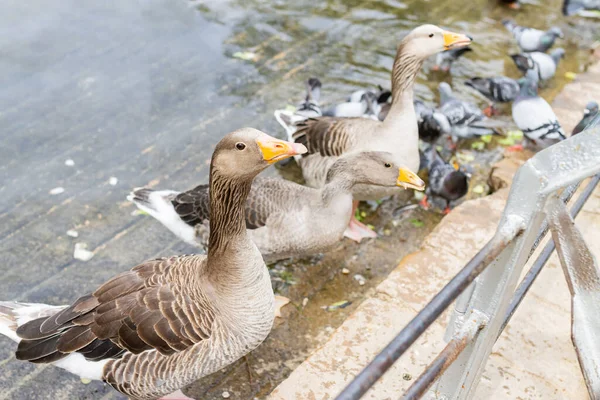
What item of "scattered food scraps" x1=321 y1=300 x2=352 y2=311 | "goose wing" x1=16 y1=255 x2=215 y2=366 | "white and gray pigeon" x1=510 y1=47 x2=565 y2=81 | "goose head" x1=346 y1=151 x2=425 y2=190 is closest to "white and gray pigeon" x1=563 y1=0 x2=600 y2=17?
"white and gray pigeon" x1=510 y1=47 x2=565 y2=81

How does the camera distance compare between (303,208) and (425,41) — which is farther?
(425,41)

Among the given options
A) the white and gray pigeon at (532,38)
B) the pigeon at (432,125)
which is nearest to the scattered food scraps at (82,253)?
the pigeon at (432,125)

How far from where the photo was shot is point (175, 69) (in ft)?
25.8

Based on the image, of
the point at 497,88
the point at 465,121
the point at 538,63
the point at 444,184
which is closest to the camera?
the point at 444,184

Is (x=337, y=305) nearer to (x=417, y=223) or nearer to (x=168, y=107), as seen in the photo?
(x=417, y=223)

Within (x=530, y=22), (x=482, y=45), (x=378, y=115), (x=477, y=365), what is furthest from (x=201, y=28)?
(x=477, y=365)

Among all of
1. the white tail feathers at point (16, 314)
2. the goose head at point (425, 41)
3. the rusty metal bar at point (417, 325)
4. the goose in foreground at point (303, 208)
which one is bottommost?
the white tail feathers at point (16, 314)

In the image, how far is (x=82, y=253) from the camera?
213 inches

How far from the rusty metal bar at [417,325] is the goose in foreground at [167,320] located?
176cm

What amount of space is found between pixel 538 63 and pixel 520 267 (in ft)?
21.9

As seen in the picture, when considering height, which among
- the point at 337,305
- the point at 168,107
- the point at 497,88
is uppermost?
the point at 497,88

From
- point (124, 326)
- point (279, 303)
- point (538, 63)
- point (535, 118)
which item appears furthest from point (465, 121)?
point (124, 326)

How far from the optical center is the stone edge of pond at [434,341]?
13.0 ft

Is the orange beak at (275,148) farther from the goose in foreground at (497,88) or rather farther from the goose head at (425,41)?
the goose in foreground at (497,88)
